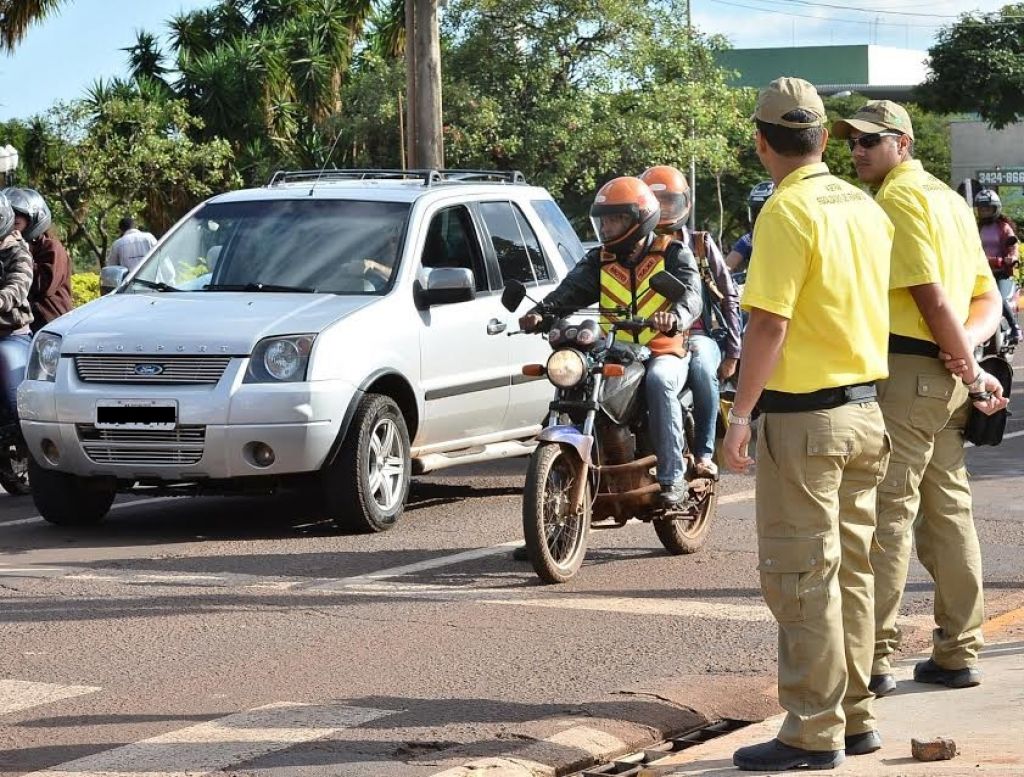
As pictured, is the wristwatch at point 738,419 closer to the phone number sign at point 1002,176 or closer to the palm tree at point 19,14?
the palm tree at point 19,14

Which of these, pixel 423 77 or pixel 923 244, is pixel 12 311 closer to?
pixel 923 244

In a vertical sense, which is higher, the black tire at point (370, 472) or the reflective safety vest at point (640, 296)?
the reflective safety vest at point (640, 296)

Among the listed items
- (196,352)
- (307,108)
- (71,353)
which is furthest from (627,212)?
(307,108)

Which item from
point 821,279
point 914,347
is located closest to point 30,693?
point 821,279

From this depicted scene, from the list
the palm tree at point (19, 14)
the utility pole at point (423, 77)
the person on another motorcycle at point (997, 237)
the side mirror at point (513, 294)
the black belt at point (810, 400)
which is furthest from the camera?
the palm tree at point (19, 14)

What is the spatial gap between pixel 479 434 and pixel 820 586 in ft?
19.4

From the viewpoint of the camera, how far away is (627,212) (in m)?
8.79

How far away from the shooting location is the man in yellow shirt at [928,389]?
19.6ft

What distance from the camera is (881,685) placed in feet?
19.9

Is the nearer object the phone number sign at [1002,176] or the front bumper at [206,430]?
the front bumper at [206,430]

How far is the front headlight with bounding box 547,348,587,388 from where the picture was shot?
27.7ft

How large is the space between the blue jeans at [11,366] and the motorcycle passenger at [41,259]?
22.1 inches

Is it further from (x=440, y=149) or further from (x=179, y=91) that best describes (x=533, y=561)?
(x=179, y=91)

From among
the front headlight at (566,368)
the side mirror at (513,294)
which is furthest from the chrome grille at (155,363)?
the front headlight at (566,368)
